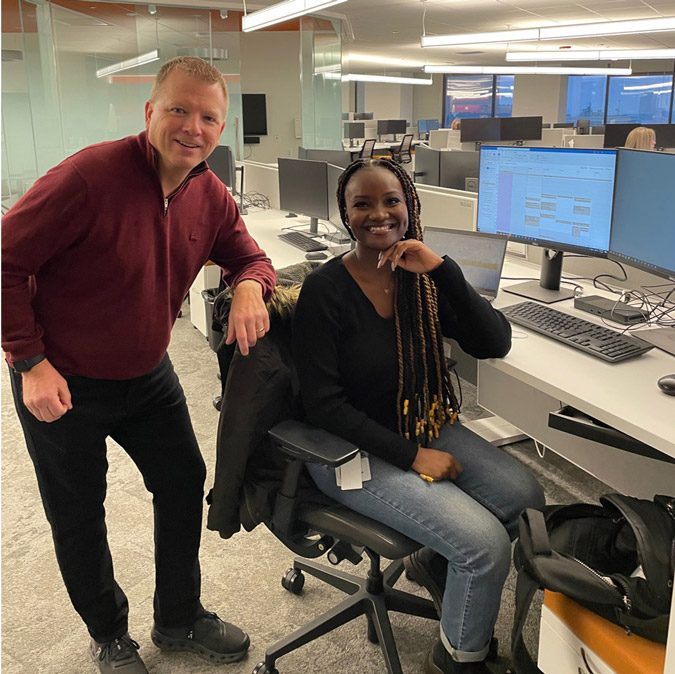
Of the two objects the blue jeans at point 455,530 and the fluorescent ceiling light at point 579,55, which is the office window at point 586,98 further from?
the blue jeans at point 455,530

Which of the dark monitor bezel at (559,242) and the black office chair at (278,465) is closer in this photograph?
the black office chair at (278,465)

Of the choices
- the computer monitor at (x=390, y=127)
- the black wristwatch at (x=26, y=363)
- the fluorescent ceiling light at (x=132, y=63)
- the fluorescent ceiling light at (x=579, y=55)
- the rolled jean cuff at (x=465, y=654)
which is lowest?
the rolled jean cuff at (x=465, y=654)

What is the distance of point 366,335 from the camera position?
159 cm

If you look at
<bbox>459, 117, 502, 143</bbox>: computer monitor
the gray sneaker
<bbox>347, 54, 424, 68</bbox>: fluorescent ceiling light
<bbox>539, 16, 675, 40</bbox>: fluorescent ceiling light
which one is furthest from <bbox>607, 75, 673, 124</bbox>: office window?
the gray sneaker

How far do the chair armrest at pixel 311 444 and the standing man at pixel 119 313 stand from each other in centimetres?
20

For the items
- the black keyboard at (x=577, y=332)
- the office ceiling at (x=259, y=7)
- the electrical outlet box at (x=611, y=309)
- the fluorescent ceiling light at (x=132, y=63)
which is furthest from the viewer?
the fluorescent ceiling light at (x=132, y=63)

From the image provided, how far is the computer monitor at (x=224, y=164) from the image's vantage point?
4.80 metres

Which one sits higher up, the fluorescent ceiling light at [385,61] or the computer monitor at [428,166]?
the fluorescent ceiling light at [385,61]

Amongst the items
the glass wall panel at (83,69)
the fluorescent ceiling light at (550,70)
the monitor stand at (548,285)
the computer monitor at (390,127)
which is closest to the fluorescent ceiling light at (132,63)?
the glass wall panel at (83,69)

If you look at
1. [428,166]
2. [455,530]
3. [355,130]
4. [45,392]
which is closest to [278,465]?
[455,530]

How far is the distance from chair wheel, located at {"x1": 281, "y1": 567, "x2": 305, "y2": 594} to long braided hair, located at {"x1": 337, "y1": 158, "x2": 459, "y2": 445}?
2.11ft

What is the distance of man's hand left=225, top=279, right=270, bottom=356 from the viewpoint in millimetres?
1462

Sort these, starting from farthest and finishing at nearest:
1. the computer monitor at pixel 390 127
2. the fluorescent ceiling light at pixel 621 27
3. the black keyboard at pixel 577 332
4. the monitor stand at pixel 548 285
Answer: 1. the computer monitor at pixel 390 127
2. the fluorescent ceiling light at pixel 621 27
3. the monitor stand at pixel 548 285
4. the black keyboard at pixel 577 332

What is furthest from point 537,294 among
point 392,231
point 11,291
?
point 11,291
